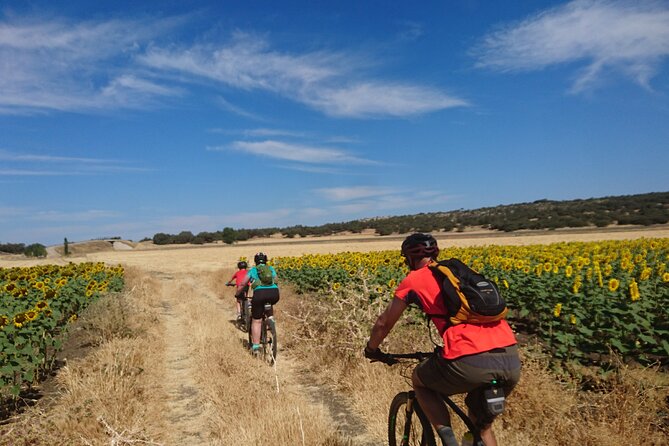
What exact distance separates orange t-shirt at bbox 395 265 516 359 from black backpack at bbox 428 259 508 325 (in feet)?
0.18

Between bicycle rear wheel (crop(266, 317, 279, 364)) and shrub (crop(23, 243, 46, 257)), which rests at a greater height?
shrub (crop(23, 243, 46, 257))

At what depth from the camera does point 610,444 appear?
444 centimetres

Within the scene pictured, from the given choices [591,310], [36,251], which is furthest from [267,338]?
[36,251]

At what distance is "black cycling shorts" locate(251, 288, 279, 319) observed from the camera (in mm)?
9086

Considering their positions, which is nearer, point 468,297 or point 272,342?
point 468,297

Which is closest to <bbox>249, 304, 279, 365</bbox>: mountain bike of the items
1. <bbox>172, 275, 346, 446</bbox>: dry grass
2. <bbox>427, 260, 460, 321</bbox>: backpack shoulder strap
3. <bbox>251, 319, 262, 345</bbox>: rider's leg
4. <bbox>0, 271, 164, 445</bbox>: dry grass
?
<bbox>251, 319, 262, 345</bbox>: rider's leg

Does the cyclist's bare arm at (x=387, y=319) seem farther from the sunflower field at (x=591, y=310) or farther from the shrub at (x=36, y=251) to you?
the shrub at (x=36, y=251)

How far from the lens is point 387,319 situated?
3533 millimetres

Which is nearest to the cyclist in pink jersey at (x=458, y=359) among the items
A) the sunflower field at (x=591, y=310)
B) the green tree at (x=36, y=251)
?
the sunflower field at (x=591, y=310)

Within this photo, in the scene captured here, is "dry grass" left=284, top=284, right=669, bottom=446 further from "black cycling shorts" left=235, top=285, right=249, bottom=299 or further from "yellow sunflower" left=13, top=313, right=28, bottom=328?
"yellow sunflower" left=13, top=313, right=28, bottom=328

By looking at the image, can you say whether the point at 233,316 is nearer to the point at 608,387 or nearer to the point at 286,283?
the point at 286,283

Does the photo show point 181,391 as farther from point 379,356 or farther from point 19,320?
point 379,356

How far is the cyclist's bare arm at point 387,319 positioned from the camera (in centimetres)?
341

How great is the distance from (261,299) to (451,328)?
6.37 metres
